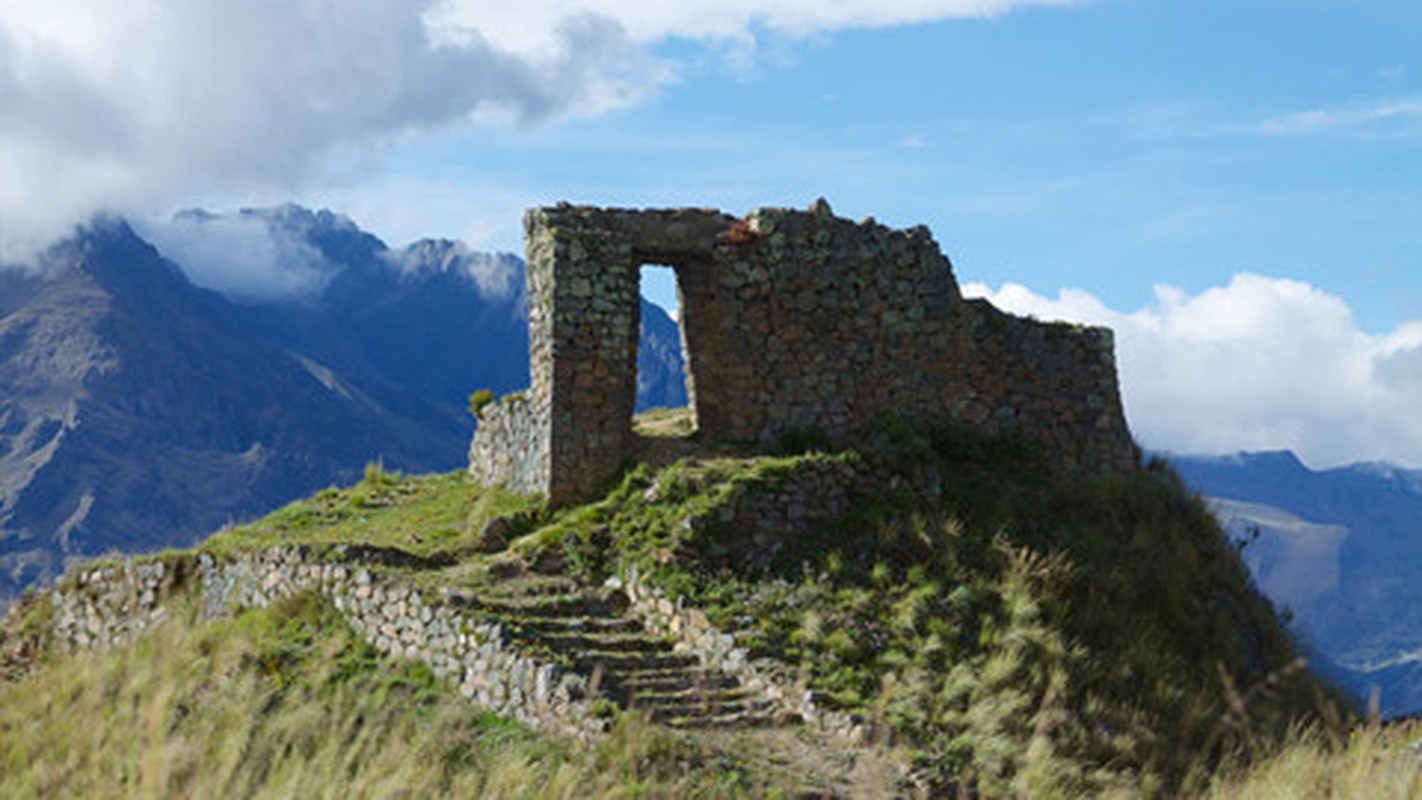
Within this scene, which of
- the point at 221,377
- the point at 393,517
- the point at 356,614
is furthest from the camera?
the point at 221,377

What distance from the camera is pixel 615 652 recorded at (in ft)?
57.1

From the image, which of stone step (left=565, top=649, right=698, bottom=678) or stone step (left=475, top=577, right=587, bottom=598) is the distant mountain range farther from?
stone step (left=565, top=649, right=698, bottom=678)

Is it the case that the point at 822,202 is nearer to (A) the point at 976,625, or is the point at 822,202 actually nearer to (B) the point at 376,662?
(A) the point at 976,625

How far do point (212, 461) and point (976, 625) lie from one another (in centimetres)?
14422

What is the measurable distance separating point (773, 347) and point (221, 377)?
153m

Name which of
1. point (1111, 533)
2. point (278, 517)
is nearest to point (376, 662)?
point (278, 517)

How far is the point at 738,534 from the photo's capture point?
19641 millimetres

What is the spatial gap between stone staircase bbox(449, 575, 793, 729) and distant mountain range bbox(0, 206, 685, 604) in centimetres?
10804

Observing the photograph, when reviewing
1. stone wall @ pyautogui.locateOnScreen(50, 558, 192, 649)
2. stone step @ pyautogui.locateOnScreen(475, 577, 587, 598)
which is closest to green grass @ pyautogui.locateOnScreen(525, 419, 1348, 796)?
stone step @ pyautogui.locateOnScreen(475, 577, 587, 598)

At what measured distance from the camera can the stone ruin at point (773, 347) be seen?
21594 mm

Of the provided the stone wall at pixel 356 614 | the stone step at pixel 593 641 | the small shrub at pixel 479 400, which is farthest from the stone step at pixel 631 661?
the small shrub at pixel 479 400

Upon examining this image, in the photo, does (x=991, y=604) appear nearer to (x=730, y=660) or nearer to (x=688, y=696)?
(x=730, y=660)

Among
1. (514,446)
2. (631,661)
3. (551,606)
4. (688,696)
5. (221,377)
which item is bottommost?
(688,696)

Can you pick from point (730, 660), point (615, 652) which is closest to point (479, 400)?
point (615, 652)
